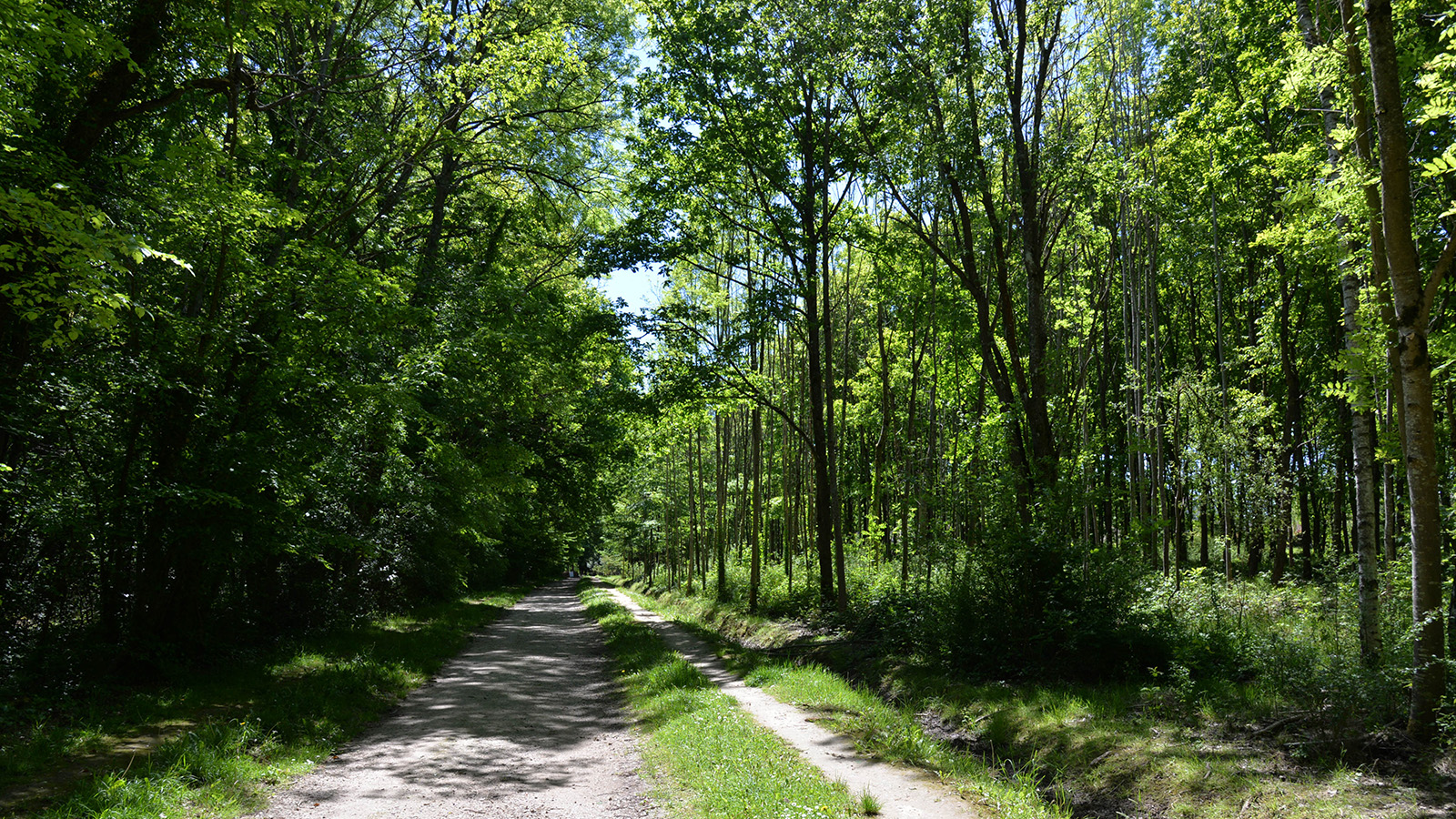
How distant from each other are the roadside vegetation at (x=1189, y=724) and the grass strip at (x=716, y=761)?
1.11 metres

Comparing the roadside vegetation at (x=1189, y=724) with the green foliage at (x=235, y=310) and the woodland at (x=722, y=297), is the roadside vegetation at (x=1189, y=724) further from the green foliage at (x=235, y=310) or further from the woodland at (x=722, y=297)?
the green foliage at (x=235, y=310)

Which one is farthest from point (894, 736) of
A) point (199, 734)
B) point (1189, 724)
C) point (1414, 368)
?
point (199, 734)

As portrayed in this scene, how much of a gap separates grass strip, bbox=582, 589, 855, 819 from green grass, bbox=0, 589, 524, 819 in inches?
129

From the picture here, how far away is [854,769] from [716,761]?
1230 millimetres

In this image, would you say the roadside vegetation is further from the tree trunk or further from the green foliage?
the green foliage

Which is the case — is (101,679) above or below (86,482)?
below

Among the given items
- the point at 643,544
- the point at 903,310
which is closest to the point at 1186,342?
the point at 903,310

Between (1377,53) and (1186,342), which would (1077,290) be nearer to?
(1186,342)

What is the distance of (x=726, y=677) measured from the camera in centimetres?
1180

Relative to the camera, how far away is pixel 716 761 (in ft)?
21.4

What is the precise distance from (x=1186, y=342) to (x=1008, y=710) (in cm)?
2241

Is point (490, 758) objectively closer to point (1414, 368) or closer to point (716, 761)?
point (716, 761)

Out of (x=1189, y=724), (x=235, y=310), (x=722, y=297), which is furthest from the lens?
(x=722, y=297)

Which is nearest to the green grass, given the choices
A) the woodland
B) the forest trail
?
the woodland
